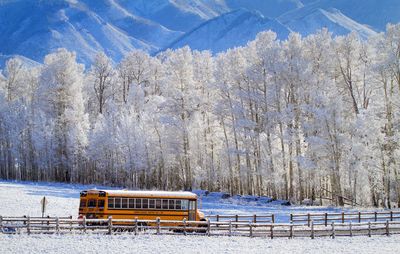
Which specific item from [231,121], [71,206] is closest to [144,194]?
[71,206]

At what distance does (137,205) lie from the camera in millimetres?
33438

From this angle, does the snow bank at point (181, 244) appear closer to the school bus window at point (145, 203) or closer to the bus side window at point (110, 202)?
the bus side window at point (110, 202)

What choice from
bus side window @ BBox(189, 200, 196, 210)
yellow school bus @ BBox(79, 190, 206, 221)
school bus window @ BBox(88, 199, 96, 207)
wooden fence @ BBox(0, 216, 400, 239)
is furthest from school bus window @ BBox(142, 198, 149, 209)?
school bus window @ BBox(88, 199, 96, 207)

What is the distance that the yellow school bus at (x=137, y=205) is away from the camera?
32938 mm

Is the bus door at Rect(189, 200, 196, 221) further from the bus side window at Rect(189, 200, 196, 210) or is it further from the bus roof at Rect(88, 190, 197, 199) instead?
the bus roof at Rect(88, 190, 197, 199)

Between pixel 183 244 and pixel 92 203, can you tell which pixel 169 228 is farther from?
pixel 92 203

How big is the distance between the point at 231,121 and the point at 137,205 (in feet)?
105

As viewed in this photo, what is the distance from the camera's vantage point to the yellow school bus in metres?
32.9

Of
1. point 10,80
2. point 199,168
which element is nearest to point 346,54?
point 199,168

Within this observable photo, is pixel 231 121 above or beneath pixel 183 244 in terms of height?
above

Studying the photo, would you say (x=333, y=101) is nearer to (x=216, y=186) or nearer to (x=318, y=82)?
(x=318, y=82)

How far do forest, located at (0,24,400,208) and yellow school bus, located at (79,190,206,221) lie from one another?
16.7 meters

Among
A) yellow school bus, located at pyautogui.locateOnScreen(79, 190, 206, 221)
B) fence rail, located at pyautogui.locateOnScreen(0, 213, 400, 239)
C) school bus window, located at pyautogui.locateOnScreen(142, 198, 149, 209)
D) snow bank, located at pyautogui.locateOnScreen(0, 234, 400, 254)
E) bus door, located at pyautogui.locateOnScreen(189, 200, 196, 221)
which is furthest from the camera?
bus door, located at pyautogui.locateOnScreen(189, 200, 196, 221)

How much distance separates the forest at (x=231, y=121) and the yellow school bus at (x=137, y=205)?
1670 cm
